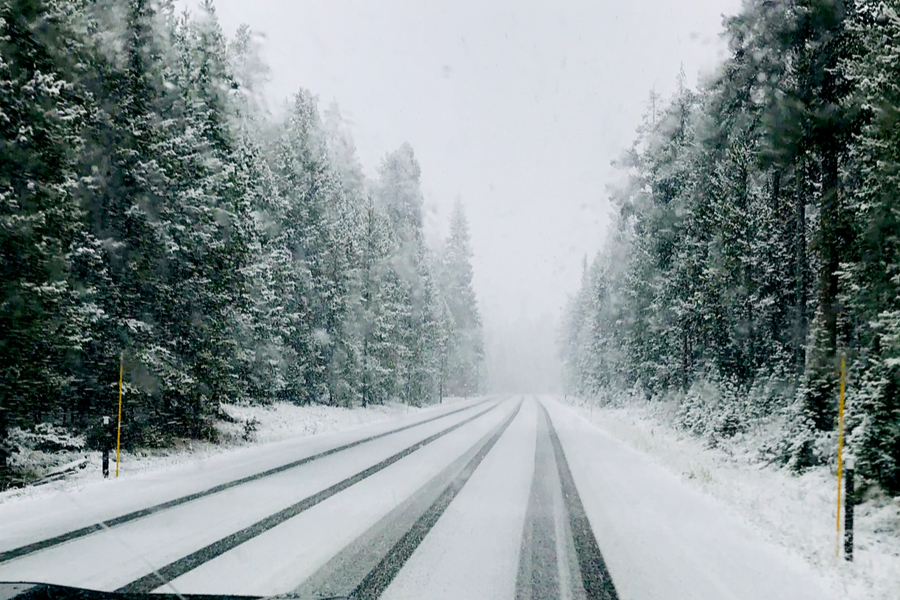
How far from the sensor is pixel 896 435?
28.1 ft

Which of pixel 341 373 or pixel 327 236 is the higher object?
pixel 327 236

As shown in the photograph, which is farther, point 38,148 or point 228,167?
point 228,167

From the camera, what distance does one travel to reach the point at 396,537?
6.79 m

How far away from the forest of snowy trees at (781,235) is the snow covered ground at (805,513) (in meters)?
0.80

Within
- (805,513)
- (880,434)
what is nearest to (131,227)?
(805,513)

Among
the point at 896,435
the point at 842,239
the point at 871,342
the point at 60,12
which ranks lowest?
the point at 896,435

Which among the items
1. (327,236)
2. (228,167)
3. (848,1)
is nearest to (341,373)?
(327,236)

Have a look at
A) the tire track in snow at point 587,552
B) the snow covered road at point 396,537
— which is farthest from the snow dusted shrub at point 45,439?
the tire track in snow at point 587,552

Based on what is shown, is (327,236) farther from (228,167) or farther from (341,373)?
(228,167)

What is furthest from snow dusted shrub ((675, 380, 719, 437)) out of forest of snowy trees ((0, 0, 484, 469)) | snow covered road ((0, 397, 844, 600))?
forest of snowy trees ((0, 0, 484, 469))

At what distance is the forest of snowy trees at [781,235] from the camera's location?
10.3 m

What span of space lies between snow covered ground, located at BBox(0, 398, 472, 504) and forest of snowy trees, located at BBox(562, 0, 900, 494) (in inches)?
526

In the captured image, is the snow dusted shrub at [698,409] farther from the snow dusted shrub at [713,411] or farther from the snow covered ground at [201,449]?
the snow covered ground at [201,449]

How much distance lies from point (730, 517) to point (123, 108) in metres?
14.9
